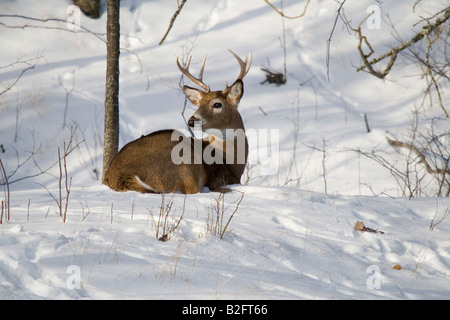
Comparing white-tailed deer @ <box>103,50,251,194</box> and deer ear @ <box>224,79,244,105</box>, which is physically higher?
deer ear @ <box>224,79,244,105</box>

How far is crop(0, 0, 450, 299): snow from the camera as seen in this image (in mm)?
3002

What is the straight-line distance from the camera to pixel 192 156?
5.79m

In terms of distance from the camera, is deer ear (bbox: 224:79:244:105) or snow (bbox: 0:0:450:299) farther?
deer ear (bbox: 224:79:244:105)

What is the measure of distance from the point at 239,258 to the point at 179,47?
10325 millimetres

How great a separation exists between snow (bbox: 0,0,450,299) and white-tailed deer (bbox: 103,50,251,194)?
0.40m

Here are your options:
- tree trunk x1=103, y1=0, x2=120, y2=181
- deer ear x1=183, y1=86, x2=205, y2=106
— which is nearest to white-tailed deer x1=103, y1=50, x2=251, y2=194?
deer ear x1=183, y1=86, x2=205, y2=106

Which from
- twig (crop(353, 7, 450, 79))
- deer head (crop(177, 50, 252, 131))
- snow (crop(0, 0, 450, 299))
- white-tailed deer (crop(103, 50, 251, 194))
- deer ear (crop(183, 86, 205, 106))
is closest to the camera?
snow (crop(0, 0, 450, 299))

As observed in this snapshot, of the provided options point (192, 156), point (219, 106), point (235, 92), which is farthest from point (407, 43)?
point (192, 156)

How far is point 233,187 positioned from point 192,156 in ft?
2.04

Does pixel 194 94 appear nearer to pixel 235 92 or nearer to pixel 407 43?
pixel 235 92

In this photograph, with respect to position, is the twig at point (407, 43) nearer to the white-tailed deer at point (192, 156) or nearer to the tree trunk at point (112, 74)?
the white-tailed deer at point (192, 156)

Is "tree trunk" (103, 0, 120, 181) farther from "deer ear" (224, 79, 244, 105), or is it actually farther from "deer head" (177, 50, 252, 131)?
"deer ear" (224, 79, 244, 105)

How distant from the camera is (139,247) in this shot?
3.34 m

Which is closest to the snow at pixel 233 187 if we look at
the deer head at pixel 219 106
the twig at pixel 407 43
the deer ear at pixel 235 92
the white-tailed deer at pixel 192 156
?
the white-tailed deer at pixel 192 156
